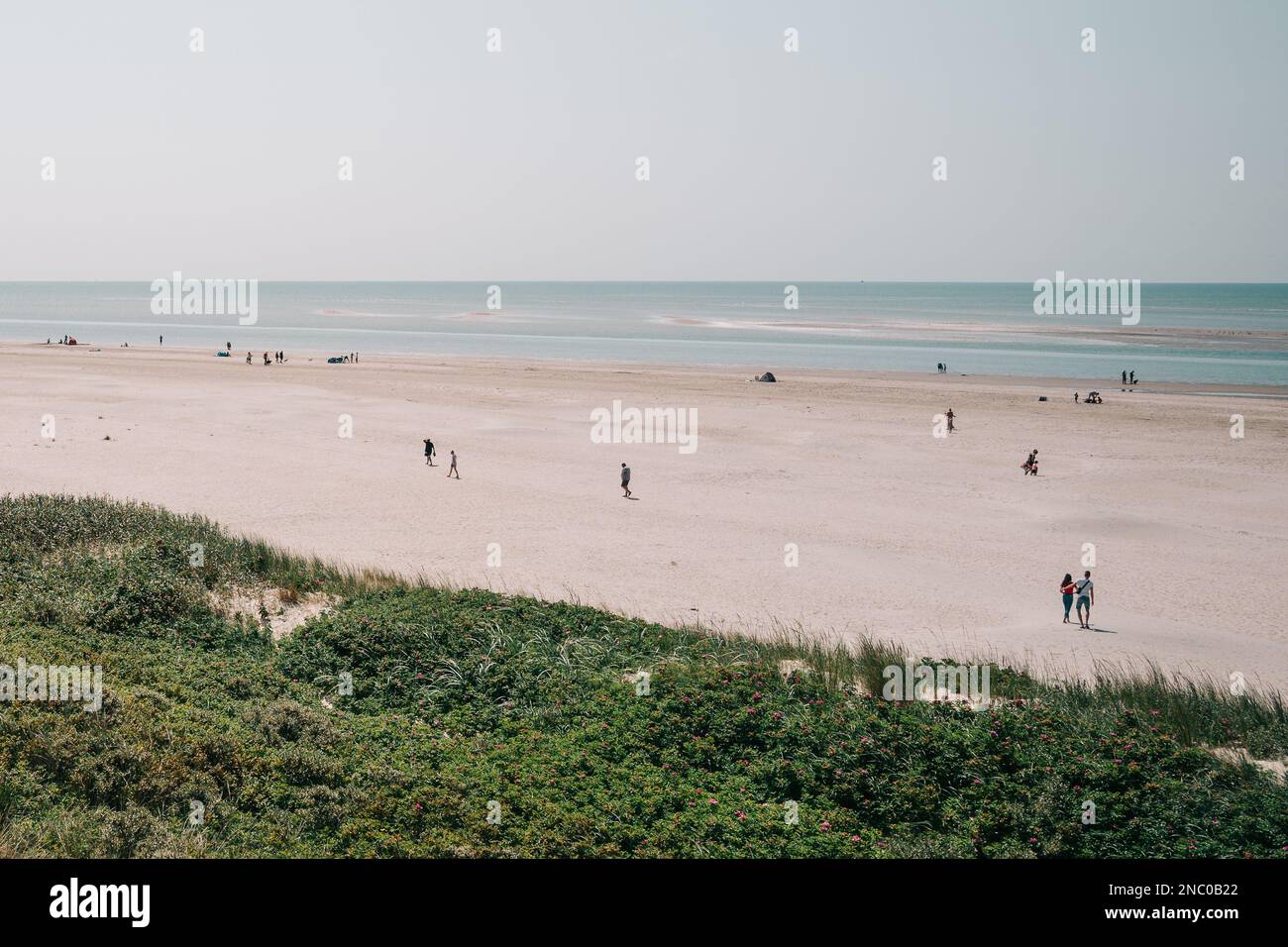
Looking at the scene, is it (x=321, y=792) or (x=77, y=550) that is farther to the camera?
(x=77, y=550)

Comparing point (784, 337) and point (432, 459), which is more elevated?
point (784, 337)

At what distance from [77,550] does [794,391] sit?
4594 cm

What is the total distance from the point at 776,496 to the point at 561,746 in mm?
21603
